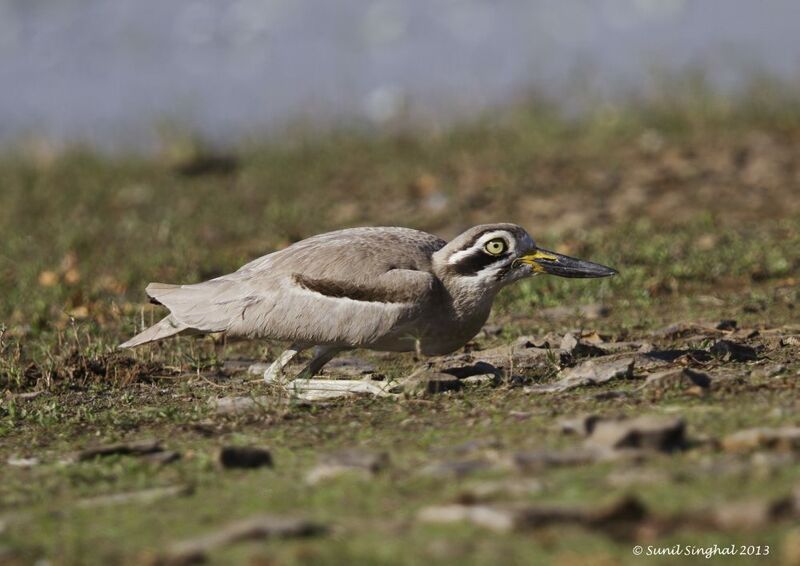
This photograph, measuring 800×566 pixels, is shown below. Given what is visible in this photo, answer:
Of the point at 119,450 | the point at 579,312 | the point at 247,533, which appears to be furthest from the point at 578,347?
the point at 247,533

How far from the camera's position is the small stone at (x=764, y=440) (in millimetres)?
5188

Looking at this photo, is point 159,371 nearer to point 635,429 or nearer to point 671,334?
point 671,334

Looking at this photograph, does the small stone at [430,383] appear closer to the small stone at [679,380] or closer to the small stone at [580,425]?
the small stone at [679,380]

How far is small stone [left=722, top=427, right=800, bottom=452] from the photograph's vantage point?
5.19 meters

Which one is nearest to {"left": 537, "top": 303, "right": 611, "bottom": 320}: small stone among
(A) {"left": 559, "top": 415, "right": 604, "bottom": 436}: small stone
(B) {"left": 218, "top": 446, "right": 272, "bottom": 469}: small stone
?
(A) {"left": 559, "top": 415, "right": 604, "bottom": 436}: small stone

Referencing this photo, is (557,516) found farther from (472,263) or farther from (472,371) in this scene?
(472,263)

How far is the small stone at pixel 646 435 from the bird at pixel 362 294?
2445 millimetres

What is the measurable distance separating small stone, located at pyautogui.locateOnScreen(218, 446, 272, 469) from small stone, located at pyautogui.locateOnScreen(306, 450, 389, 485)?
1.14ft

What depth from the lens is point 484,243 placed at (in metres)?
7.90

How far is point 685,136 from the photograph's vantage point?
16672mm

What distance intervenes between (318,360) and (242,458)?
241 cm

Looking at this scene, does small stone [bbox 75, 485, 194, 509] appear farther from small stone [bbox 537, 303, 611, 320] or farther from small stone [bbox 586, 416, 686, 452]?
small stone [bbox 537, 303, 611, 320]

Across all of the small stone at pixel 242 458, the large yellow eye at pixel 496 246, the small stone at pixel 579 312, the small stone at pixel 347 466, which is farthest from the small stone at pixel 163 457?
the small stone at pixel 579 312

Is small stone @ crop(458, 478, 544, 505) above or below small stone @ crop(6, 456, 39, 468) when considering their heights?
below
